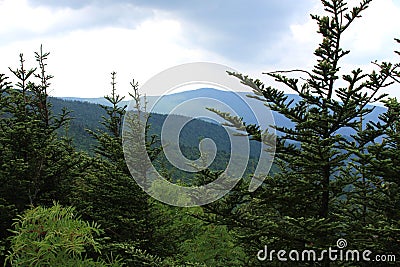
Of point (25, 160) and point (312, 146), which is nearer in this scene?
point (312, 146)

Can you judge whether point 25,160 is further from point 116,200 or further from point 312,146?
point 312,146

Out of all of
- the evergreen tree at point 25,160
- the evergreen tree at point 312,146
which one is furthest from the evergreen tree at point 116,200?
the evergreen tree at point 312,146

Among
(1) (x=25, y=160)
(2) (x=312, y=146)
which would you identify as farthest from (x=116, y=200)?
(2) (x=312, y=146)

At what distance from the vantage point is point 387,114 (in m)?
4.12

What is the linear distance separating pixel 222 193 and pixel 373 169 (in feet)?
5.60

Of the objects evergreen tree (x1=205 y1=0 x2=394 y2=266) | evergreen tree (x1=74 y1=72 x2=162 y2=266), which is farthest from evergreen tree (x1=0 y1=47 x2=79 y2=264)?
evergreen tree (x1=205 y1=0 x2=394 y2=266)

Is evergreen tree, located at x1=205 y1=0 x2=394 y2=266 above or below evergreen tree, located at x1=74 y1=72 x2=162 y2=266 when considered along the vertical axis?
above

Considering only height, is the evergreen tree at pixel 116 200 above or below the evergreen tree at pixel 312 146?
below

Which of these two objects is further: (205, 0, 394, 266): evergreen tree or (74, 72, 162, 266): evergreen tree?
(74, 72, 162, 266): evergreen tree

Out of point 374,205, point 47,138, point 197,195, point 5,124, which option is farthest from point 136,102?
point 374,205

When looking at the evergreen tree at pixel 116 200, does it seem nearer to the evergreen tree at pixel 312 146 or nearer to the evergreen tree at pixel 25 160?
the evergreen tree at pixel 25 160

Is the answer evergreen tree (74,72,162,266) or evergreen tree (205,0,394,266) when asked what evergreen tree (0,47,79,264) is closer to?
evergreen tree (74,72,162,266)

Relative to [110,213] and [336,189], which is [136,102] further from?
[336,189]

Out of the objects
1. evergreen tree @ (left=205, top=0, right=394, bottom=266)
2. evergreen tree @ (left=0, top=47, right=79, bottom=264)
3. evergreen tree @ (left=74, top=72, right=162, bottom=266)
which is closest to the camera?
evergreen tree @ (left=205, top=0, right=394, bottom=266)
